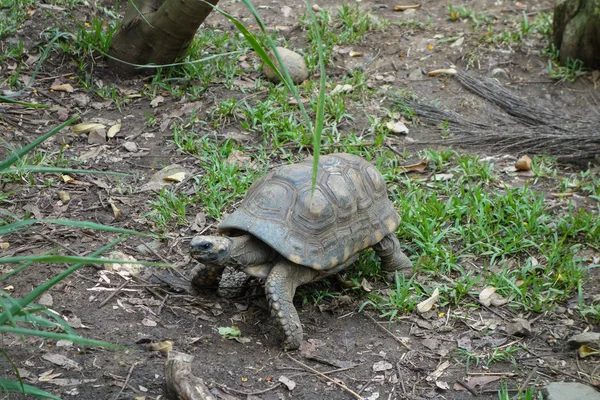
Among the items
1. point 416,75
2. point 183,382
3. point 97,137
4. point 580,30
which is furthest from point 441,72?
point 183,382

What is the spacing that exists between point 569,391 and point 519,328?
642mm

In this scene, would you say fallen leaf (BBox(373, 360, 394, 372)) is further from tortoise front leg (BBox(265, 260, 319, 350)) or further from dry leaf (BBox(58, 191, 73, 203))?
dry leaf (BBox(58, 191, 73, 203))

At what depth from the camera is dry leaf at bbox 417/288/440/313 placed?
4496 millimetres

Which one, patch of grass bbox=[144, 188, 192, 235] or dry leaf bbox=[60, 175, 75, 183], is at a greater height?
dry leaf bbox=[60, 175, 75, 183]

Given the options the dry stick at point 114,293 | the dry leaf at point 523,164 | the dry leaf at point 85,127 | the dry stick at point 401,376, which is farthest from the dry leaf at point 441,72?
the dry stick at point 114,293

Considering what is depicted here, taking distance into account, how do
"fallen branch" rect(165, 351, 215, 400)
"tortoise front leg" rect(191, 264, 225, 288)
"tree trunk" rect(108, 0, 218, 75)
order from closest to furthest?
1. "fallen branch" rect(165, 351, 215, 400)
2. "tortoise front leg" rect(191, 264, 225, 288)
3. "tree trunk" rect(108, 0, 218, 75)

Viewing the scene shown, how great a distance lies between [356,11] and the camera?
771cm

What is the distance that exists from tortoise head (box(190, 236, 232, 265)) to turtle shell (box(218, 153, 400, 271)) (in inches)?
7.0

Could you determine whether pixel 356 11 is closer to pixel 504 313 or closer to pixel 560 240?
pixel 560 240

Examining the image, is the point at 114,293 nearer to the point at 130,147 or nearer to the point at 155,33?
the point at 130,147

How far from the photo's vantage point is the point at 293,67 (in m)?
6.62

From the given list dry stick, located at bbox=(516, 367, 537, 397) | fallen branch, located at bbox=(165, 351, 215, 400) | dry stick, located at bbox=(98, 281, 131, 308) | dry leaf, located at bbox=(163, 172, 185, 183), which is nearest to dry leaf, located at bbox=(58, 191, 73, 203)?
dry leaf, located at bbox=(163, 172, 185, 183)

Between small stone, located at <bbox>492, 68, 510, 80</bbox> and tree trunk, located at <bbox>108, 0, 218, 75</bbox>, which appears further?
small stone, located at <bbox>492, 68, 510, 80</bbox>

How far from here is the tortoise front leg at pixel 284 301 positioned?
13.1 ft
